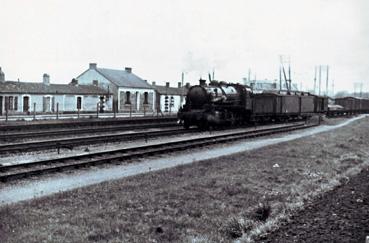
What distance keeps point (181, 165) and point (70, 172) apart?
329 centimetres

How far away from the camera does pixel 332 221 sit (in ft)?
27.6

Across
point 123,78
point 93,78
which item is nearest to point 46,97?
point 93,78

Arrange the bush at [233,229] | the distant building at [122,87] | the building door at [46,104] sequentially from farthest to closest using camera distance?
1. the distant building at [122,87]
2. the building door at [46,104]
3. the bush at [233,229]

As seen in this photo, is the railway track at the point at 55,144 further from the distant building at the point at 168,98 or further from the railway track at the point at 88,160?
the distant building at the point at 168,98

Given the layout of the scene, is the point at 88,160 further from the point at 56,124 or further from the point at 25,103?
the point at 25,103

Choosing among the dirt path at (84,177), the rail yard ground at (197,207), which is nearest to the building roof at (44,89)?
the dirt path at (84,177)

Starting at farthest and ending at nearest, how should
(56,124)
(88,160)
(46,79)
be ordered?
1. (46,79)
2. (56,124)
3. (88,160)

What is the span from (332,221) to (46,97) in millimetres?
39683

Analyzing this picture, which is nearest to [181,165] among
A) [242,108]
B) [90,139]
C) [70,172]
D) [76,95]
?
[70,172]

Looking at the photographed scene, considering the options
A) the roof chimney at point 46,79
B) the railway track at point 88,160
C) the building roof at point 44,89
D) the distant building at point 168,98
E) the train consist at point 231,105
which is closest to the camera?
the railway track at point 88,160

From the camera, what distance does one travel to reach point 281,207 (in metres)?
9.43

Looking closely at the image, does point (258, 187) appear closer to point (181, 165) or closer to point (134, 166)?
point (181, 165)

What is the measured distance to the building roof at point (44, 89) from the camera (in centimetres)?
4188

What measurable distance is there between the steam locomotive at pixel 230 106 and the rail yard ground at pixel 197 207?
1405 cm
